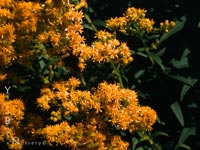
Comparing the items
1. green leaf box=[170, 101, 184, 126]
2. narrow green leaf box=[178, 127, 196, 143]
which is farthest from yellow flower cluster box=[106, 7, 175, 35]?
narrow green leaf box=[178, 127, 196, 143]

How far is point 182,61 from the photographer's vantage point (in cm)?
479

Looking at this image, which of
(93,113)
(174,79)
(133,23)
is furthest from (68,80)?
(174,79)

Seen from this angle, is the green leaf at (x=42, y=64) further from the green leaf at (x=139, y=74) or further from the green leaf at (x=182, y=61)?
the green leaf at (x=182, y=61)

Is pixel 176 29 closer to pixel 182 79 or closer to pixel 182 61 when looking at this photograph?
pixel 182 61

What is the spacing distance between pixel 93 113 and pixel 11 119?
0.67 m

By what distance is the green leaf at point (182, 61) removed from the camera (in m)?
4.75

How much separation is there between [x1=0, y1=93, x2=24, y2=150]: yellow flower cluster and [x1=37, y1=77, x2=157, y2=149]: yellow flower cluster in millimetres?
249

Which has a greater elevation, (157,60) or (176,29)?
(176,29)

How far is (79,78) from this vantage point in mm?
4477

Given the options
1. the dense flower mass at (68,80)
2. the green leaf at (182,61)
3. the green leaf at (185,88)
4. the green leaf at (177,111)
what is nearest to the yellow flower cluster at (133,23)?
the dense flower mass at (68,80)

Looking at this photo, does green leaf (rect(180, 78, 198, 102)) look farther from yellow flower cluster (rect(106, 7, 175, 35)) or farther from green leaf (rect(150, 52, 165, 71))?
yellow flower cluster (rect(106, 7, 175, 35))

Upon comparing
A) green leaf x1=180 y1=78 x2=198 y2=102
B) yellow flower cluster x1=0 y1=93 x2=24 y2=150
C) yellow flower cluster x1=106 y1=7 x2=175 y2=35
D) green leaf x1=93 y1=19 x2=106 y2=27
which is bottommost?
yellow flower cluster x1=0 y1=93 x2=24 y2=150

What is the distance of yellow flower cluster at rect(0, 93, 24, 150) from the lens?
4355 millimetres

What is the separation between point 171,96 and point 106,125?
0.85 metres
